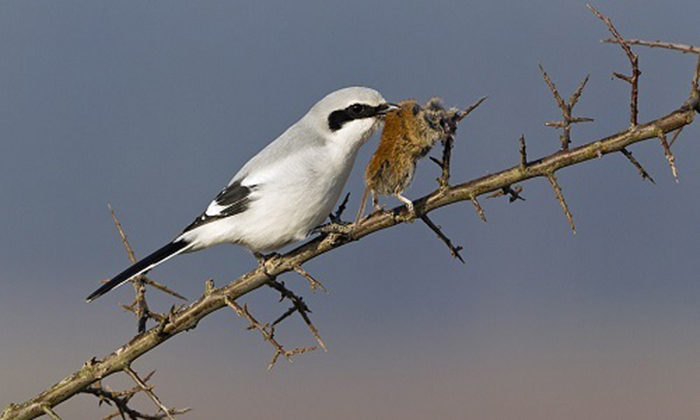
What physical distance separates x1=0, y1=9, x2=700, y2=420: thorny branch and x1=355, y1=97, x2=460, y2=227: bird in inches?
6.0

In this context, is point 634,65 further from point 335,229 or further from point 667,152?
point 335,229

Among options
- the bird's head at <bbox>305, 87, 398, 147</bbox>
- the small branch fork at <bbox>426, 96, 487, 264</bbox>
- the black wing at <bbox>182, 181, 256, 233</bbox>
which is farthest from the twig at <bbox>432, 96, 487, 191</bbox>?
the black wing at <bbox>182, 181, 256, 233</bbox>

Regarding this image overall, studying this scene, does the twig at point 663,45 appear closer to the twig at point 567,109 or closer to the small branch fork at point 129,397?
the twig at point 567,109

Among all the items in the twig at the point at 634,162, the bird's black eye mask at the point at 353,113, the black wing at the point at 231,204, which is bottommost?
the twig at the point at 634,162

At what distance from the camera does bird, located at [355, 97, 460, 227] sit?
3.90 meters

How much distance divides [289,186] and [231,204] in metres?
0.47

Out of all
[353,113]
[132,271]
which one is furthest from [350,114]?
[132,271]

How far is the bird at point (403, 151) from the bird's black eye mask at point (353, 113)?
0.81 m

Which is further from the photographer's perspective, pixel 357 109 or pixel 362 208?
pixel 357 109

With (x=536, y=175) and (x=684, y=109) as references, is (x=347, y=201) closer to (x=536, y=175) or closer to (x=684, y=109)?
(x=536, y=175)

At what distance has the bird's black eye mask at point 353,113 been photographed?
15.9 ft

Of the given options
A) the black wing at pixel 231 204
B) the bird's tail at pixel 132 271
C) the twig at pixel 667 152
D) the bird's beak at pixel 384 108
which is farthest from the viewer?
the black wing at pixel 231 204

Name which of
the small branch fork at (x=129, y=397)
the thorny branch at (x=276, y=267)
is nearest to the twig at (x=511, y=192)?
the thorny branch at (x=276, y=267)

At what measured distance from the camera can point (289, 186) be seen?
4.94 meters
